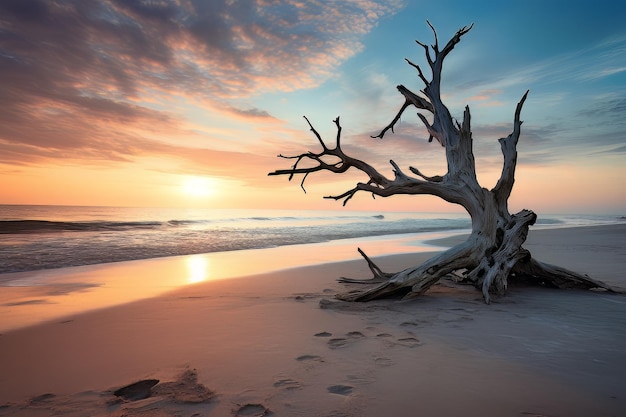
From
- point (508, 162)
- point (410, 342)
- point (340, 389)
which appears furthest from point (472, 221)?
point (340, 389)

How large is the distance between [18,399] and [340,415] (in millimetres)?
2384

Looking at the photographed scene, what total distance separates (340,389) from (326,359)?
1.86ft

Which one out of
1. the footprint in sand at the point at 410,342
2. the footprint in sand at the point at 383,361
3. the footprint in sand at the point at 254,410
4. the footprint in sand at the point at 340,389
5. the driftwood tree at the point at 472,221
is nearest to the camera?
the footprint in sand at the point at 254,410

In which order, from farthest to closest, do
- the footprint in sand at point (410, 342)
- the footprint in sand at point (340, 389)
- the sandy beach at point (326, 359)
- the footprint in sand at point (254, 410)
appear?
the footprint in sand at point (410, 342)
the footprint in sand at point (340, 389)
the sandy beach at point (326, 359)
the footprint in sand at point (254, 410)

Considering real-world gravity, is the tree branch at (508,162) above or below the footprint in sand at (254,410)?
above

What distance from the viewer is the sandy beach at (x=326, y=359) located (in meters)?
2.45

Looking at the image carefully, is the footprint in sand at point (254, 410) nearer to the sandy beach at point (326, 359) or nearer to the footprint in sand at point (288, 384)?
the sandy beach at point (326, 359)

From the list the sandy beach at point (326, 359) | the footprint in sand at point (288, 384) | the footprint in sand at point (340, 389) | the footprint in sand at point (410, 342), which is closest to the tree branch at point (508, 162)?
the sandy beach at point (326, 359)

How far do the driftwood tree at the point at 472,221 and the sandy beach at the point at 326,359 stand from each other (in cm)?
41

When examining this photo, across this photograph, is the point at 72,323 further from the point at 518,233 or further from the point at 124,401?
the point at 518,233

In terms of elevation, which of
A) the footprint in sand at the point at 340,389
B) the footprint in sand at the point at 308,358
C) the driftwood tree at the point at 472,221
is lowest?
the footprint in sand at the point at 340,389

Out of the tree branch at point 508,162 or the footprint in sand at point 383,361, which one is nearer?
the footprint in sand at point 383,361

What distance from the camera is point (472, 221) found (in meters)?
6.38

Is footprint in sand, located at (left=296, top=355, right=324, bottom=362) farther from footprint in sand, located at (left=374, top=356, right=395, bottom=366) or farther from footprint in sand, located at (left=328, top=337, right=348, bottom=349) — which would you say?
footprint in sand, located at (left=374, top=356, right=395, bottom=366)
